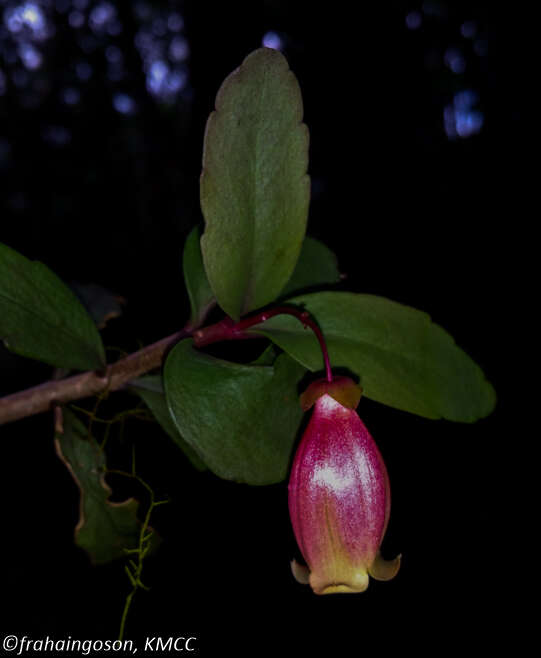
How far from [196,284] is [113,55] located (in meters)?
3.87

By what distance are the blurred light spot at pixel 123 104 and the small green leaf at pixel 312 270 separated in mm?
3520

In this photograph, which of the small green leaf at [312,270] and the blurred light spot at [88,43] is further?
the blurred light spot at [88,43]

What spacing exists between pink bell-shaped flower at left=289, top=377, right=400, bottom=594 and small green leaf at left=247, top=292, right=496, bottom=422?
0.04 meters

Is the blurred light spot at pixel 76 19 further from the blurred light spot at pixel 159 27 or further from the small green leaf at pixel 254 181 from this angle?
the small green leaf at pixel 254 181

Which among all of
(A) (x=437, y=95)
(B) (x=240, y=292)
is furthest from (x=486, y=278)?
(B) (x=240, y=292)

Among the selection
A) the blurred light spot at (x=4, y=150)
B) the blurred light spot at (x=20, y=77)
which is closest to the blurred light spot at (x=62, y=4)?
the blurred light spot at (x=20, y=77)

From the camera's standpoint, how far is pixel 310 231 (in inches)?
87.7

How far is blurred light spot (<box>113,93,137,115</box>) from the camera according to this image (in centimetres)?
388

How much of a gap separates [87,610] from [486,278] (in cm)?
142

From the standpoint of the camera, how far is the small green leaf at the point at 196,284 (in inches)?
23.5

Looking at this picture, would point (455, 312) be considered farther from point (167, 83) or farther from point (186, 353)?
point (167, 83)

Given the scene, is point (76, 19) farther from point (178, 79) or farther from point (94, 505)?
point (94, 505)

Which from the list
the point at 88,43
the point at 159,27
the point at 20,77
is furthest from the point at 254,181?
the point at 159,27

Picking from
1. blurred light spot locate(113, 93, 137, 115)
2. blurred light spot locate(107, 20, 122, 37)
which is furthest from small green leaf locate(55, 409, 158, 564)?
blurred light spot locate(107, 20, 122, 37)
